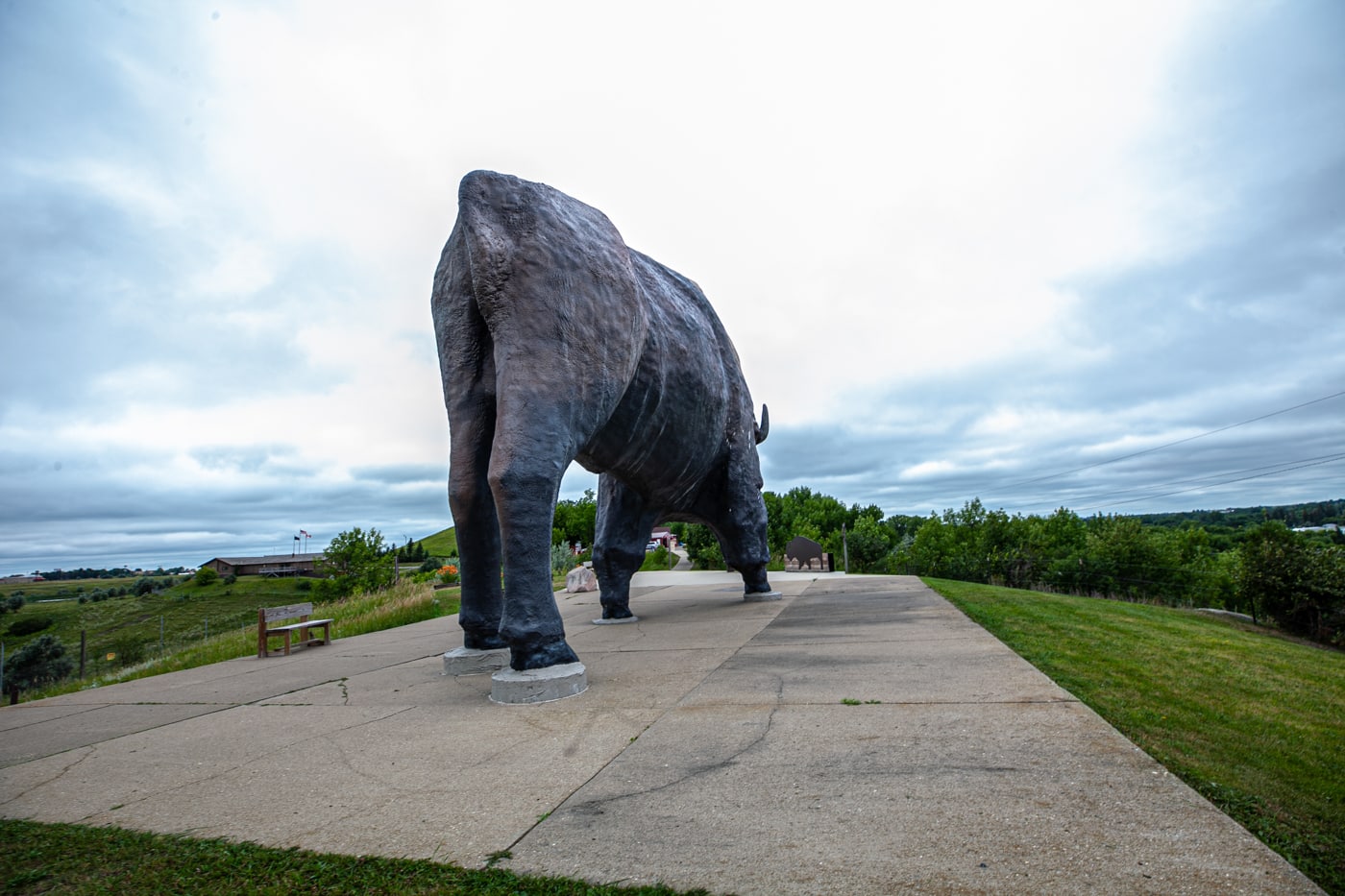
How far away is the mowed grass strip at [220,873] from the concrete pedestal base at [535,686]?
1.94 meters

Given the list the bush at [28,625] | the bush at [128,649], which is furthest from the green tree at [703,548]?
the bush at [28,625]

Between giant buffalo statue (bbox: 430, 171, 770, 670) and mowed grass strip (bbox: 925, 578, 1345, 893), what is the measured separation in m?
3.18

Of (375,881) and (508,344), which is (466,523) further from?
(375,881)

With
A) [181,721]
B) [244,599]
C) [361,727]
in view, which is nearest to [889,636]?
[361,727]

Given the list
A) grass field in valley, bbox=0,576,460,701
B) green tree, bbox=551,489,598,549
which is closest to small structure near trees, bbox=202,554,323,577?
grass field in valley, bbox=0,576,460,701

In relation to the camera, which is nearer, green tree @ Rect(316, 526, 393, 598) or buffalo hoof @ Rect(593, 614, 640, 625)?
buffalo hoof @ Rect(593, 614, 640, 625)

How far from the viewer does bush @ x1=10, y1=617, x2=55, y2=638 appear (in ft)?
111

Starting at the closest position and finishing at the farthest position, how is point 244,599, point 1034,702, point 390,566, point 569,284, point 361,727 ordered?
point 1034,702 → point 361,727 → point 569,284 → point 390,566 → point 244,599

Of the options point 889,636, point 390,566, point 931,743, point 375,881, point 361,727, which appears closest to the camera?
point 375,881

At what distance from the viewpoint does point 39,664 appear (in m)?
22.3

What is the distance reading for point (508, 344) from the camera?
4.38 m

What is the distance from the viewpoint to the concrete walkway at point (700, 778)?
1.85 metres

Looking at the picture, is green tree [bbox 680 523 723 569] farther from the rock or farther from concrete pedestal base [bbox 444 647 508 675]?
concrete pedestal base [bbox 444 647 508 675]

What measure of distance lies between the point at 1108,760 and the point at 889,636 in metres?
3.24
